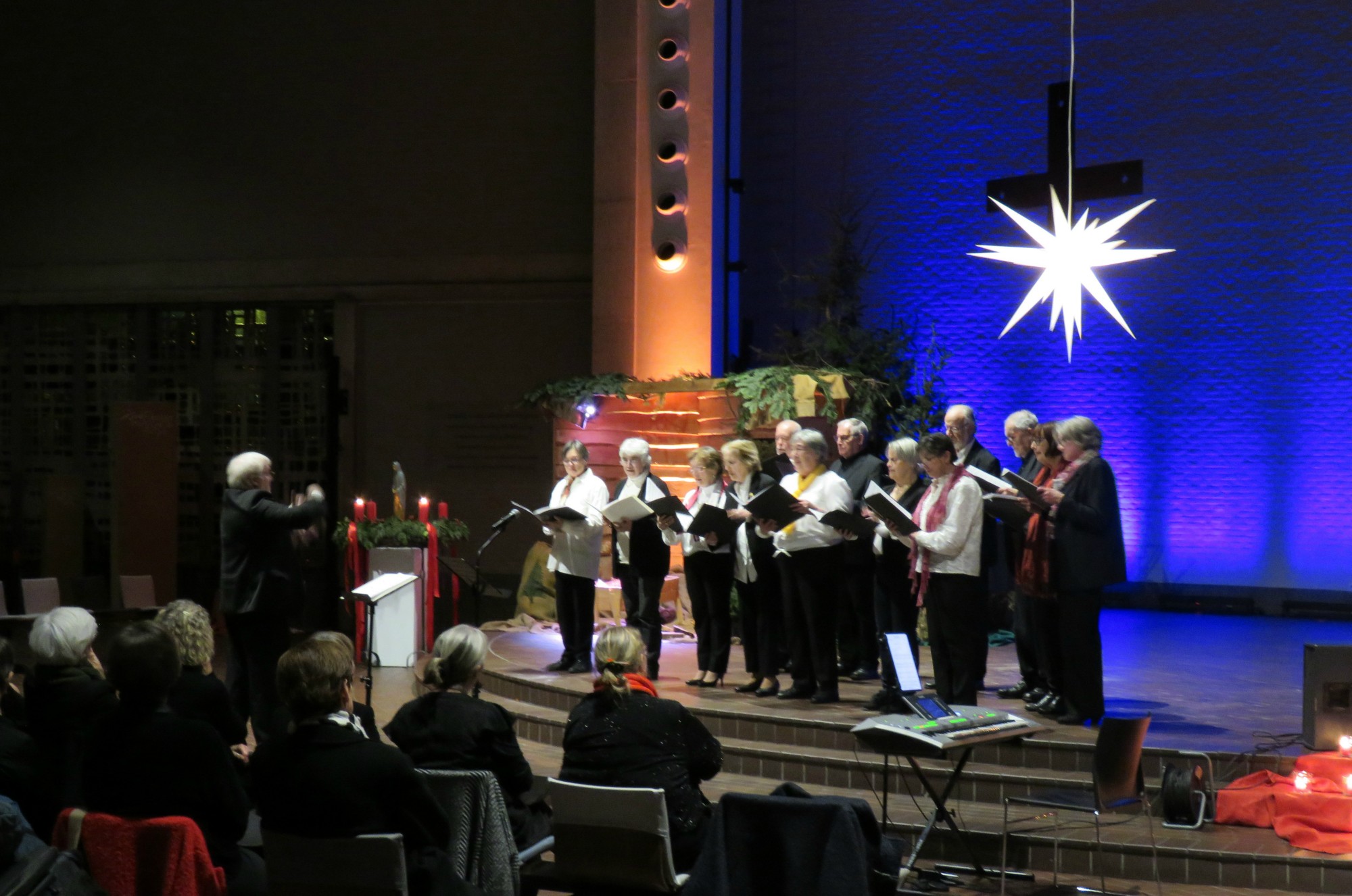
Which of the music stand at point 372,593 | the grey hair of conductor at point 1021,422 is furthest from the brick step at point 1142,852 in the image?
the grey hair of conductor at point 1021,422

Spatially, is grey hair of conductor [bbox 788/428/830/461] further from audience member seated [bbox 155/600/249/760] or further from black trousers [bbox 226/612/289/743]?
audience member seated [bbox 155/600/249/760]

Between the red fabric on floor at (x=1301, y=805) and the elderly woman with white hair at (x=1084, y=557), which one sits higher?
the elderly woman with white hair at (x=1084, y=557)

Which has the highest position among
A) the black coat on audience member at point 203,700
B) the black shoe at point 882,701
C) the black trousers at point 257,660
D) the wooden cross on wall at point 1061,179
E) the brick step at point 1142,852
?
the wooden cross on wall at point 1061,179

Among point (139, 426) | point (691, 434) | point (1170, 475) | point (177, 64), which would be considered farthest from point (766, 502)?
point (177, 64)

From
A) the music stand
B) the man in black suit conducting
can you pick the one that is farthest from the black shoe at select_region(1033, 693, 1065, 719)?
the man in black suit conducting

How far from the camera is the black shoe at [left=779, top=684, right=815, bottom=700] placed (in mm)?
6500

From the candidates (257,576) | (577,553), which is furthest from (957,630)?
(257,576)

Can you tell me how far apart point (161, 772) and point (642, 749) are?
4.14ft

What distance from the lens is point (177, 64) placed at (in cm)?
1277

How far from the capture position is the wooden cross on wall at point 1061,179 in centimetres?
749

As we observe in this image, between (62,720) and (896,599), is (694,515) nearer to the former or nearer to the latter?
(896,599)

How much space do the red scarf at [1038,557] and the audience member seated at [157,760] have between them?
3751 millimetres

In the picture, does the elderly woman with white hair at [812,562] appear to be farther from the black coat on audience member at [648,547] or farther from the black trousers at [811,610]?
the black coat on audience member at [648,547]

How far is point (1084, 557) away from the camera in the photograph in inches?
225
